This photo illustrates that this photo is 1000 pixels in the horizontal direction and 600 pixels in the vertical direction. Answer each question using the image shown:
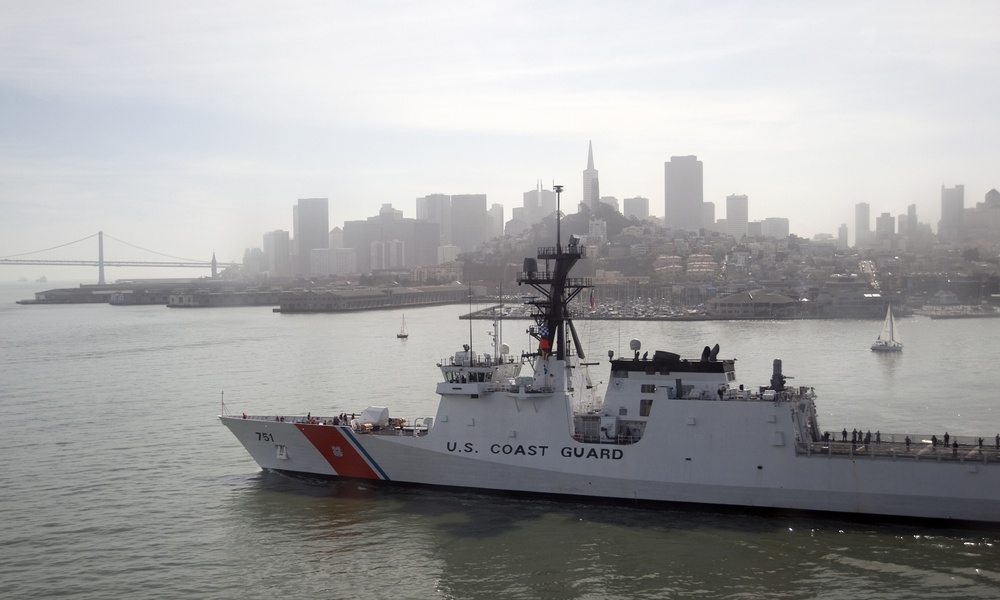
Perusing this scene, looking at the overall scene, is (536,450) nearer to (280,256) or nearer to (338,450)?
(338,450)

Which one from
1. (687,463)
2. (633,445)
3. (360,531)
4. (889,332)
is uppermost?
(889,332)

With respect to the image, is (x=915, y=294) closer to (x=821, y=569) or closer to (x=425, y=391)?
(x=425, y=391)

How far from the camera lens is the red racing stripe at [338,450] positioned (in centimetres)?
1469

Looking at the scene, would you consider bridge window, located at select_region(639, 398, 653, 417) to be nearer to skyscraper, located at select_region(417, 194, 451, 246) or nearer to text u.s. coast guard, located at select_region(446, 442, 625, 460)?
text u.s. coast guard, located at select_region(446, 442, 625, 460)

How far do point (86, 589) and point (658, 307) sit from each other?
57.0 metres

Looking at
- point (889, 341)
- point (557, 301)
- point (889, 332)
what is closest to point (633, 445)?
point (557, 301)

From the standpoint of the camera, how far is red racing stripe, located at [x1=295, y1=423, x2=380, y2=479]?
1469 cm

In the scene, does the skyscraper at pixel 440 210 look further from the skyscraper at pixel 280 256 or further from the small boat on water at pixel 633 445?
the small boat on water at pixel 633 445

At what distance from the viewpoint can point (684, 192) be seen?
5684 inches

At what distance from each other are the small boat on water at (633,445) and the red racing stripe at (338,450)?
0.02m

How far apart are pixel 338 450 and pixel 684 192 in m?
135

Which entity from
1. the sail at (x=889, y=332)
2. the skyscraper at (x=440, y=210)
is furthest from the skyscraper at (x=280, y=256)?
the sail at (x=889, y=332)

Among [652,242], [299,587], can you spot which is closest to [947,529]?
[299,587]

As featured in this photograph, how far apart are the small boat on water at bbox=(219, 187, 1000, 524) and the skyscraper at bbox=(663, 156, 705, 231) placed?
13185cm
